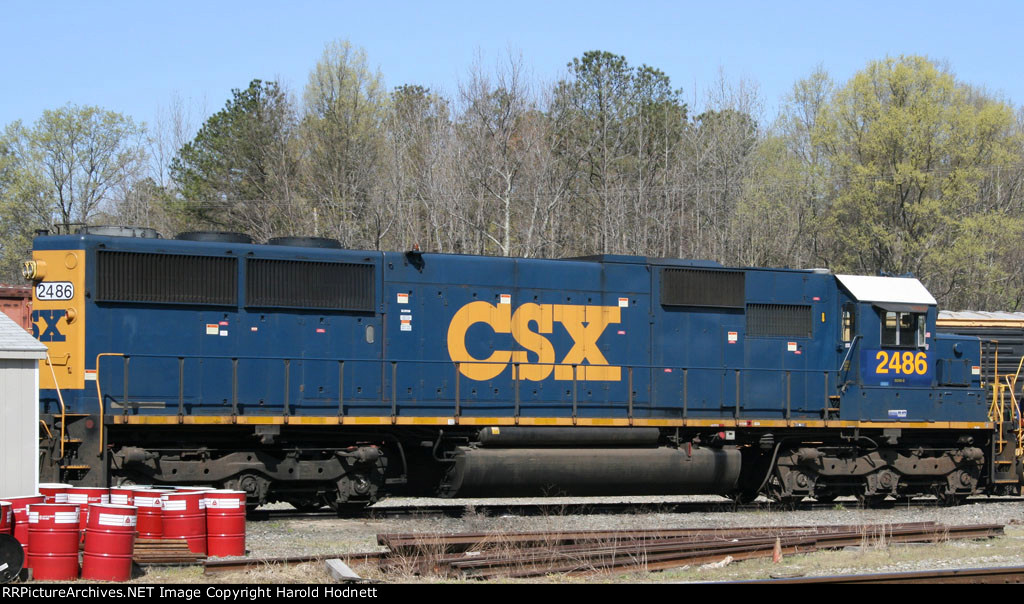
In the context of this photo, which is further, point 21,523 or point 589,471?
point 589,471

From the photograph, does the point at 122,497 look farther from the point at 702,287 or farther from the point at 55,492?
the point at 702,287

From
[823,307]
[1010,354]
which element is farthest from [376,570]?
[1010,354]

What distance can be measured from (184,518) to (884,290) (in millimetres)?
11684

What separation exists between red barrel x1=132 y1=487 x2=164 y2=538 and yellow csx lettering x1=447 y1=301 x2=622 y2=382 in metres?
5.35

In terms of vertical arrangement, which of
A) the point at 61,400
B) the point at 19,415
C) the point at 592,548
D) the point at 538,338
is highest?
the point at 538,338

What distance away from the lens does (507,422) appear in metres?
14.4

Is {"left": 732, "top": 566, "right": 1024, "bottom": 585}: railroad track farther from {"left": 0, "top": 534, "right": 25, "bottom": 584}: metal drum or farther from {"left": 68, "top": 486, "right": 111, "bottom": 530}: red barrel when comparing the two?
{"left": 68, "top": 486, "right": 111, "bottom": 530}: red barrel

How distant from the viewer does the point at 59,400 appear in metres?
12.7

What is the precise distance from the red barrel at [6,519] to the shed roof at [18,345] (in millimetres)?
3480

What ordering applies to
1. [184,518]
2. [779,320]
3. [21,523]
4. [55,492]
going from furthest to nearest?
[779,320], [55,492], [184,518], [21,523]

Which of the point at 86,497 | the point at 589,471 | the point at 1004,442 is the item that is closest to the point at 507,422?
the point at 589,471

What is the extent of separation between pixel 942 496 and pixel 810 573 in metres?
8.37
